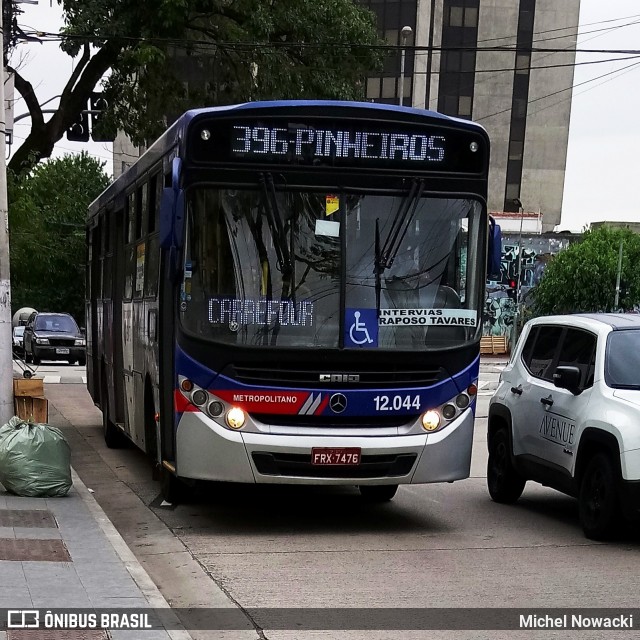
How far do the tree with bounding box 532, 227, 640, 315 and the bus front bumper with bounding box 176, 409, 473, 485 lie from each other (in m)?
50.4

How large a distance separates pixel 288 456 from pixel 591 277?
51.1m

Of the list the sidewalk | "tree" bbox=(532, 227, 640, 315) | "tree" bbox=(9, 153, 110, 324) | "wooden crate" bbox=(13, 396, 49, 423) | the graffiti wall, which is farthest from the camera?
the graffiti wall

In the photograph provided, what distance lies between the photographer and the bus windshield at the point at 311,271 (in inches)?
375

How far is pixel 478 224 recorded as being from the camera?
32.8 ft

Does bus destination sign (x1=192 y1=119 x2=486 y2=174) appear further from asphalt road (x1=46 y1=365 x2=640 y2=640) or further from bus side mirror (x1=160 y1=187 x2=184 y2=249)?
asphalt road (x1=46 y1=365 x2=640 y2=640)

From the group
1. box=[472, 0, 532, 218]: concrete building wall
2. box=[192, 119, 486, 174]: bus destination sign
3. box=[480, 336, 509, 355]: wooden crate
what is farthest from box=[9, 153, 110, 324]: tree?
box=[472, 0, 532, 218]: concrete building wall

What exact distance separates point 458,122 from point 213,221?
90.8 inches

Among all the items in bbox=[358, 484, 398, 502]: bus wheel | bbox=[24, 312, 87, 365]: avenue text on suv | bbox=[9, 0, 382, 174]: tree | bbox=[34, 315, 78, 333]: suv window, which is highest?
bbox=[9, 0, 382, 174]: tree

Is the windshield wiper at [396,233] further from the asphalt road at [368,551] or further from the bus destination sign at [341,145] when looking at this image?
the asphalt road at [368,551]

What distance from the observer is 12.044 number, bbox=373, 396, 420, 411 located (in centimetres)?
961

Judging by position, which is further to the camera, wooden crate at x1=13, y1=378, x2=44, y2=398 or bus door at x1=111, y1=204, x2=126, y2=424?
bus door at x1=111, y1=204, x2=126, y2=424

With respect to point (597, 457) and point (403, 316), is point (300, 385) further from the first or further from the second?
point (597, 457)

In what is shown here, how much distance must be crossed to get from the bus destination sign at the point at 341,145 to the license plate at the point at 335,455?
239 cm

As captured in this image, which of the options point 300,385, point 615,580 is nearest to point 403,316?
point 300,385
